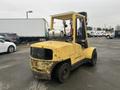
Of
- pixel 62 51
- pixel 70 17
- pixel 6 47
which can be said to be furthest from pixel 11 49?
pixel 62 51

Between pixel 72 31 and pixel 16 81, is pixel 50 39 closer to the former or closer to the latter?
pixel 72 31

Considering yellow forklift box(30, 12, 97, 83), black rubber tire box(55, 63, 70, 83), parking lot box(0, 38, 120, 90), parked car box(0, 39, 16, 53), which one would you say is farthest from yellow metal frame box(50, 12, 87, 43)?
parked car box(0, 39, 16, 53)

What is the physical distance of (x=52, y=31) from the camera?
28.2 feet

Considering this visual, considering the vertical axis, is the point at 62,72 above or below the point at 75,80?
above

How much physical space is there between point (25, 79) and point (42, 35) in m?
19.9

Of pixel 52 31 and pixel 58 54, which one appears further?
pixel 52 31

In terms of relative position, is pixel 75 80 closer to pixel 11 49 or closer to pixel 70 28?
pixel 70 28

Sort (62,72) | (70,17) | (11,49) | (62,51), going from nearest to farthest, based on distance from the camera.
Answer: (62,51), (62,72), (70,17), (11,49)

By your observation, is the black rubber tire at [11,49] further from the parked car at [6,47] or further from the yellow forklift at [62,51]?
the yellow forklift at [62,51]

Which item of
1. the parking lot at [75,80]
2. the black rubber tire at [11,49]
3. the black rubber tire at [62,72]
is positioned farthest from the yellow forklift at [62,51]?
the black rubber tire at [11,49]

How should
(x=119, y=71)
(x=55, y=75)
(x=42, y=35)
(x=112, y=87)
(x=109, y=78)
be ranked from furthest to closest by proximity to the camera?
Result: (x=42, y=35) < (x=119, y=71) < (x=109, y=78) < (x=55, y=75) < (x=112, y=87)

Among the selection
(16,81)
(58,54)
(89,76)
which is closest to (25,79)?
(16,81)

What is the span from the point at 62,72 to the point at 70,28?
6.68 ft

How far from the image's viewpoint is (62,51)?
709 cm
